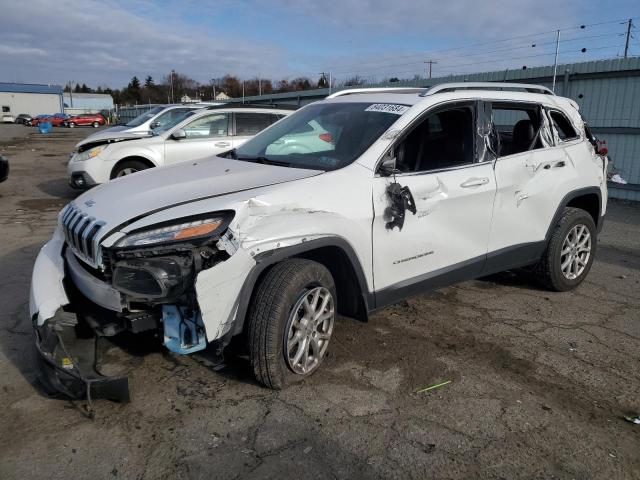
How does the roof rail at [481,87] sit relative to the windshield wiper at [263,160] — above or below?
above

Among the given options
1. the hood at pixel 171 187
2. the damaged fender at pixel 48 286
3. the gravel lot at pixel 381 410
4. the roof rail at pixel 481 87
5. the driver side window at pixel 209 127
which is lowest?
the gravel lot at pixel 381 410

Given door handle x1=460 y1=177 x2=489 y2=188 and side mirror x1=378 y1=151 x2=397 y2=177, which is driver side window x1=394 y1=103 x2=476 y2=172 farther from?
side mirror x1=378 y1=151 x2=397 y2=177

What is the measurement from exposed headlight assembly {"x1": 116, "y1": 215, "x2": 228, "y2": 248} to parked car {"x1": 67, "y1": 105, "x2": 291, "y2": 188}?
608cm

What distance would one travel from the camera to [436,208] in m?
3.65

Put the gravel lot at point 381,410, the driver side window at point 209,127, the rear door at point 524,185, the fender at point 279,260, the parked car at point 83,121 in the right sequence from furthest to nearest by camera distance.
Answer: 1. the parked car at point 83,121
2. the driver side window at point 209,127
3. the rear door at point 524,185
4. the fender at point 279,260
5. the gravel lot at point 381,410

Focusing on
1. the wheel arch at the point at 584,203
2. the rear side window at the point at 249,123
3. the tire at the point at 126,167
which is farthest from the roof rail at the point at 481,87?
the tire at the point at 126,167

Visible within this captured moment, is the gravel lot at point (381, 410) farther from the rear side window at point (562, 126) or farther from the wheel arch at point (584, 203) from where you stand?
the rear side window at point (562, 126)

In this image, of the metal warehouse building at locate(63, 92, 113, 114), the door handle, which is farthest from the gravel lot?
the metal warehouse building at locate(63, 92, 113, 114)

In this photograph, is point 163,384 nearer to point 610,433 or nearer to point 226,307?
point 226,307

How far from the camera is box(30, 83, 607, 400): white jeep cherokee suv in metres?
2.76

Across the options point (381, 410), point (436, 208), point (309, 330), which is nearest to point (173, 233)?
point (309, 330)

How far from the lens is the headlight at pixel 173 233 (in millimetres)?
2719

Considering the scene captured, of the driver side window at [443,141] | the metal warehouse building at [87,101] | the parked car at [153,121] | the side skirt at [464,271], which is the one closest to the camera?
the side skirt at [464,271]

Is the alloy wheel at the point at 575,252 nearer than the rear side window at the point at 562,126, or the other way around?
the rear side window at the point at 562,126
